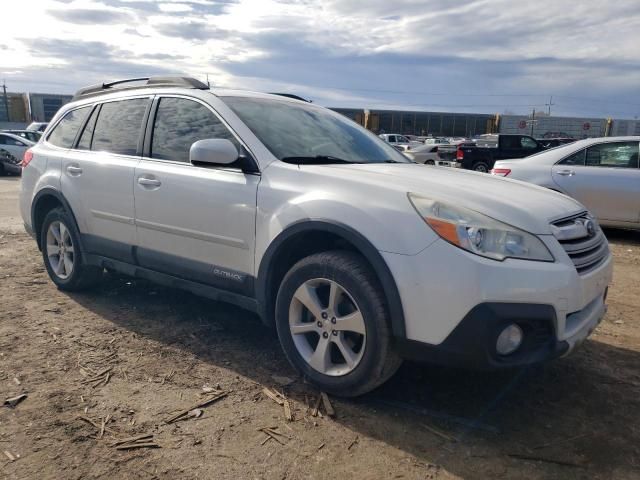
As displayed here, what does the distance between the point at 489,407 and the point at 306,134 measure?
2.07 metres

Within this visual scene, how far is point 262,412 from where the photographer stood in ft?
9.60

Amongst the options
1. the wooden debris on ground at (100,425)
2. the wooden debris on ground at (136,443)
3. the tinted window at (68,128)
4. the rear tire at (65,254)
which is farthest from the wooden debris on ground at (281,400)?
the tinted window at (68,128)

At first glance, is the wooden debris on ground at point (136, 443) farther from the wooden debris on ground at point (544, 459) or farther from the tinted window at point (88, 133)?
the tinted window at point (88, 133)

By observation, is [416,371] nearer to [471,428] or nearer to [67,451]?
[471,428]

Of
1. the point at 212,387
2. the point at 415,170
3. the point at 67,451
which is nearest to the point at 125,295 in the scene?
the point at 212,387

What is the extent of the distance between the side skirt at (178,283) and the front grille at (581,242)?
177cm

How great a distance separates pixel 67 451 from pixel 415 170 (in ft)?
8.12

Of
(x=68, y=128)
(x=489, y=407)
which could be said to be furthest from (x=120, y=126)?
(x=489, y=407)

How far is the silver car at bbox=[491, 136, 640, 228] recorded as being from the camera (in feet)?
24.8

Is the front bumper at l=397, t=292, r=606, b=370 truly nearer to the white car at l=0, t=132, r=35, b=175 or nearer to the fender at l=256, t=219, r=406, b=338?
the fender at l=256, t=219, r=406, b=338

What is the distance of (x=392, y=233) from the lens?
2.74m

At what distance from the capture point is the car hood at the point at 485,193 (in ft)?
8.98

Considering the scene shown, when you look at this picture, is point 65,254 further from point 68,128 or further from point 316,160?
point 316,160

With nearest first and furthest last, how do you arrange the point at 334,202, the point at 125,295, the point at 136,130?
the point at 334,202, the point at 136,130, the point at 125,295
